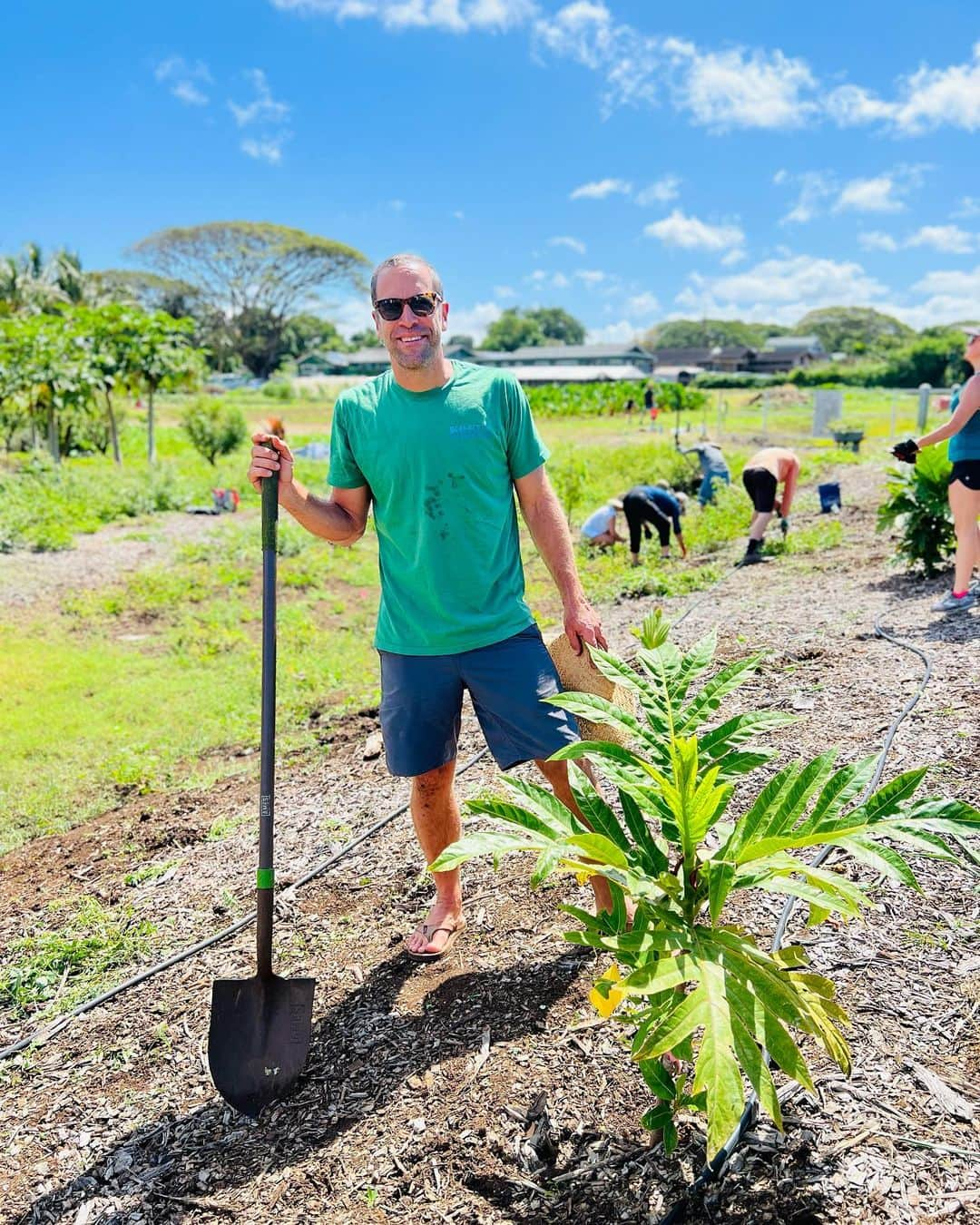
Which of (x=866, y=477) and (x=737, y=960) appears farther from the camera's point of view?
(x=866, y=477)

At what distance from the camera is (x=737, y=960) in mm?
1738

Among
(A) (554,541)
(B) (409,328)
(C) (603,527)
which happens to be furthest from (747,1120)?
(C) (603,527)

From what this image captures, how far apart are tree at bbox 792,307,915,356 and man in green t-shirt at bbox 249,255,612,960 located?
123 meters

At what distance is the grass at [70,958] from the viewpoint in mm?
3066

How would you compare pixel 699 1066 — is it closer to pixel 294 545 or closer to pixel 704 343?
pixel 294 545

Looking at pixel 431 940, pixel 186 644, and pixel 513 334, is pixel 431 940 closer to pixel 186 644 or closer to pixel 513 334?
pixel 186 644

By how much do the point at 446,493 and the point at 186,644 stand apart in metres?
5.86

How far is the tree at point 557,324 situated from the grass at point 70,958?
444 feet

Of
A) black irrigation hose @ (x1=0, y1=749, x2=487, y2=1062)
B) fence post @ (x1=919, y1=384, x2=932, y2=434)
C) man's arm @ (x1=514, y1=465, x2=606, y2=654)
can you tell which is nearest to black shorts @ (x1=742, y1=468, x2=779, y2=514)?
black irrigation hose @ (x1=0, y1=749, x2=487, y2=1062)

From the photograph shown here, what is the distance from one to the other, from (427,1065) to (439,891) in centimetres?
56

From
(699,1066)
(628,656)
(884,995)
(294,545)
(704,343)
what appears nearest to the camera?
(699,1066)

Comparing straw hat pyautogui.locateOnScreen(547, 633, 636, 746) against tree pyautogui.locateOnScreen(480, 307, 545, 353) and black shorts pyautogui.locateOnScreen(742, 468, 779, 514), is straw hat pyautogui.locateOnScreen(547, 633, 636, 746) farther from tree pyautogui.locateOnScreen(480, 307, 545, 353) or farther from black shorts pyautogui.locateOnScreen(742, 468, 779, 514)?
tree pyautogui.locateOnScreen(480, 307, 545, 353)

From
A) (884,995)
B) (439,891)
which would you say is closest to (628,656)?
(439,891)

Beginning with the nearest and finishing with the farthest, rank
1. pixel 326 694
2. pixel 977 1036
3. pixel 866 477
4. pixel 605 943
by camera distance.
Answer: pixel 605 943, pixel 977 1036, pixel 326 694, pixel 866 477
